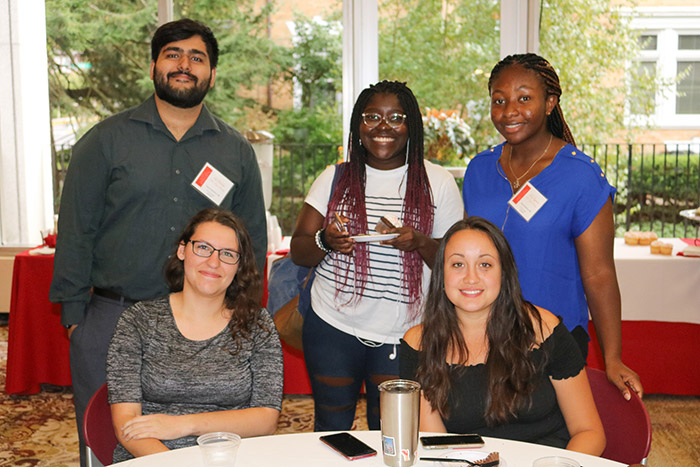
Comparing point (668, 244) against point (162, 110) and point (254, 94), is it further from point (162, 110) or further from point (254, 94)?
point (254, 94)

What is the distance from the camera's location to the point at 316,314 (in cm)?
239

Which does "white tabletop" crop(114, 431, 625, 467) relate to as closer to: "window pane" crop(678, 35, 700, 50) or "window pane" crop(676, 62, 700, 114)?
"window pane" crop(678, 35, 700, 50)

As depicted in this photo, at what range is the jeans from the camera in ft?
7.62

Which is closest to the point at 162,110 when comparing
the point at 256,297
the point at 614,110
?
the point at 256,297

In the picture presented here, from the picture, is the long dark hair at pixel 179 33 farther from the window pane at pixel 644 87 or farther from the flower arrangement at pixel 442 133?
the window pane at pixel 644 87

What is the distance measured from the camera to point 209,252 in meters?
2.12

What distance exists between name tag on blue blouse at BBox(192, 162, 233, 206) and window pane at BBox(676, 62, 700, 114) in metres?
4.95

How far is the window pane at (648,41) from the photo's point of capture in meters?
6.11

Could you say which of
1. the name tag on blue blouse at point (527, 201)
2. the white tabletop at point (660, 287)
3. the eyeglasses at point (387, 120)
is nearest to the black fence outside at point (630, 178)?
the white tabletop at point (660, 287)

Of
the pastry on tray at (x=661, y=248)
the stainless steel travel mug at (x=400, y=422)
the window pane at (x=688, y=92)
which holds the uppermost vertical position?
the window pane at (x=688, y=92)

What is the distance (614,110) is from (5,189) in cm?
516

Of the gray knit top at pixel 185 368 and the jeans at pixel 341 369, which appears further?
the jeans at pixel 341 369

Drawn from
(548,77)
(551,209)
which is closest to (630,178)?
(548,77)

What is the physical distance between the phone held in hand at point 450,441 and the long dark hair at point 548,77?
3.54ft
